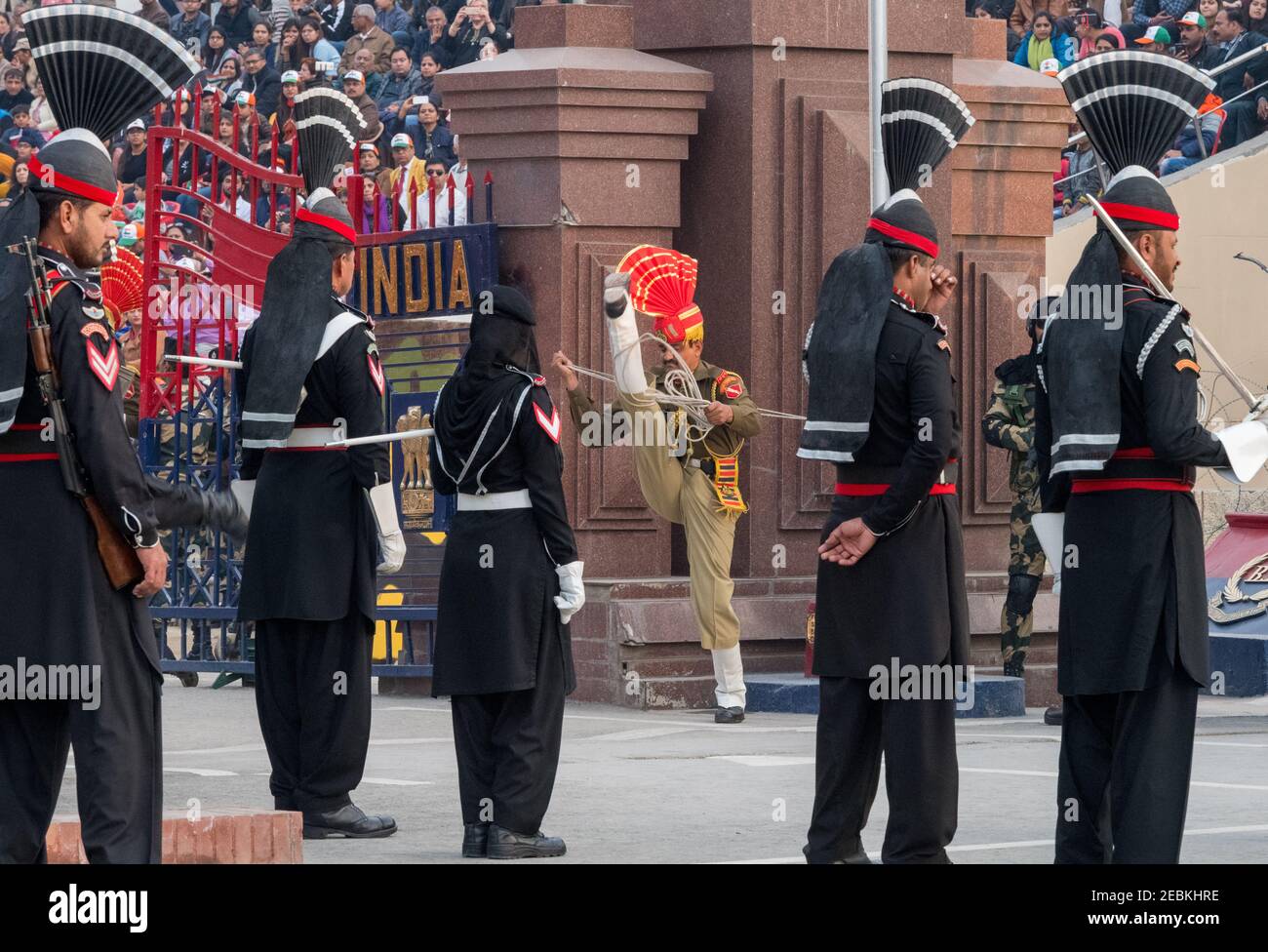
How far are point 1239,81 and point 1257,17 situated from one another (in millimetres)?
531

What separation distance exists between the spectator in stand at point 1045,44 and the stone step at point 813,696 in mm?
8569

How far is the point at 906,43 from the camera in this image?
45.6ft

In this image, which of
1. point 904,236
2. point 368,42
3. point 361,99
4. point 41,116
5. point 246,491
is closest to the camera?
point 904,236

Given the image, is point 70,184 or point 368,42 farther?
point 368,42

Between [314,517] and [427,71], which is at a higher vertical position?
[427,71]

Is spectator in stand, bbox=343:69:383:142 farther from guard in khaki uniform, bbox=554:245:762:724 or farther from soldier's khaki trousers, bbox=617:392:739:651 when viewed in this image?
soldier's khaki trousers, bbox=617:392:739:651

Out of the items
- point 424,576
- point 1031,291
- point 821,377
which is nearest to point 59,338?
point 821,377

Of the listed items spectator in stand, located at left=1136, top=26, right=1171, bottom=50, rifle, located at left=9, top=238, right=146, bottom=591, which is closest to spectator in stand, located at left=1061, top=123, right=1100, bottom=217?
spectator in stand, located at left=1136, top=26, right=1171, bottom=50

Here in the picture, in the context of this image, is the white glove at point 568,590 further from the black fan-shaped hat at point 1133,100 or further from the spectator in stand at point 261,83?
the spectator in stand at point 261,83

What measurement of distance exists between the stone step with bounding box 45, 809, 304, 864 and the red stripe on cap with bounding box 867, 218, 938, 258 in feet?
8.45

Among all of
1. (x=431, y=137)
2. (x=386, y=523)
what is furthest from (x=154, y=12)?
(x=386, y=523)

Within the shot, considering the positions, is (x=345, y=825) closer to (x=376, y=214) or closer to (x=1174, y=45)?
(x=376, y=214)

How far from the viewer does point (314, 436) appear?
30.5 feet
